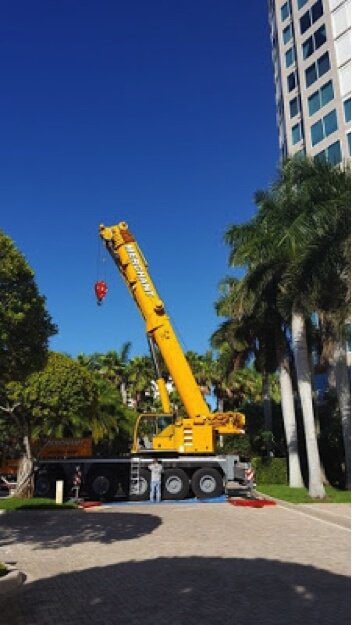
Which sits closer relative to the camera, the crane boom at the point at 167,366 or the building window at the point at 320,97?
the crane boom at the point at 167,366

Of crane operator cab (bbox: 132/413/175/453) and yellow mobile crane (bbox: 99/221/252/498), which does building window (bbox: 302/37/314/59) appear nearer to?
yellow mobile crane (bbox: 99/221/252/498)

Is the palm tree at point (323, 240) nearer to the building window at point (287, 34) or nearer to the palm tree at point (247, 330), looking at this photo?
the palm tree at point (247, 330)

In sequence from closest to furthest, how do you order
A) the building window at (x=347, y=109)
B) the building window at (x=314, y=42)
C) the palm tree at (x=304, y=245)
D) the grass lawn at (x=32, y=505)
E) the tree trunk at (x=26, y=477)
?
the grass lawn at (x=32, y=505)
the palm tree at (x=304, y=245)
the tree trunk at (x=26, y=477)
the building window at (x=347, y=109)
the building window at (x=314, y=42)

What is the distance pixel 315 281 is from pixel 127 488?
37.8 ft

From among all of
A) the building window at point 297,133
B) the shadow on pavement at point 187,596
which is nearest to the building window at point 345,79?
the building window at point 297,133

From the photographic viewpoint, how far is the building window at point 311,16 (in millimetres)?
44472

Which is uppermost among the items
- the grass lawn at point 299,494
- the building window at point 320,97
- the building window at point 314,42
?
the building window at point 314,42

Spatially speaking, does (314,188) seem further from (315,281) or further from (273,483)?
(273,483)

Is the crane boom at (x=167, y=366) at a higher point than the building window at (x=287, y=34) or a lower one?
lower

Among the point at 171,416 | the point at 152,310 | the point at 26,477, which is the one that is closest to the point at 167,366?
the point at 171,416

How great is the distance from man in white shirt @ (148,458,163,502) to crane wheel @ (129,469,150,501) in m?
0.50

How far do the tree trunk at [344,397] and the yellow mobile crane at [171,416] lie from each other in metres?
4.46

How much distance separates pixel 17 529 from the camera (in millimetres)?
15797

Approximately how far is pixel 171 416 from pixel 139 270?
6465 mm
